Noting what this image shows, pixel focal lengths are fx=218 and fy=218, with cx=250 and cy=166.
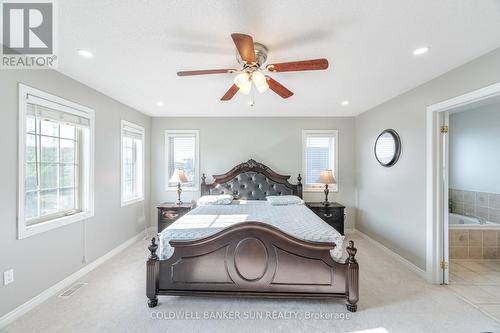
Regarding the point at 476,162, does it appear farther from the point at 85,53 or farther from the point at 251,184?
the point at 85,53

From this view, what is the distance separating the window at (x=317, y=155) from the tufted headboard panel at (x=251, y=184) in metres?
0.33

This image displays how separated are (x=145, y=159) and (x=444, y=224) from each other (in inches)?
197

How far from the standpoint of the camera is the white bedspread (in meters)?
2.31

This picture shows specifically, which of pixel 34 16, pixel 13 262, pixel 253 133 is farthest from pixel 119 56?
pixel 253 133

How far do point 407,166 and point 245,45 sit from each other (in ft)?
9.75

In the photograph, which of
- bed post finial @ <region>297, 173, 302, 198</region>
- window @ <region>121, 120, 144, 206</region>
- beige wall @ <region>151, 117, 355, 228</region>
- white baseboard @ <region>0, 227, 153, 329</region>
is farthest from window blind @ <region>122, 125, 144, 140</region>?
bed post finial @ <region>297, 173, 302, 198</region>

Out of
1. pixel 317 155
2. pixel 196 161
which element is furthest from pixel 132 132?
pixel 317 155

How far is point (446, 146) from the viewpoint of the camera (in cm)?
271

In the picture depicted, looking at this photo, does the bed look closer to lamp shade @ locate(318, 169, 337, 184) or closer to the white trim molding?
lamp shade @ locate(318, 169, 337, 184)

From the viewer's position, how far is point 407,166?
10.4 feet

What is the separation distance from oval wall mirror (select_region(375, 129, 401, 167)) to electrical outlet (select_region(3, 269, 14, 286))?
482cm

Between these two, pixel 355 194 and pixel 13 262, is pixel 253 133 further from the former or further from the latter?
pixel 13 262

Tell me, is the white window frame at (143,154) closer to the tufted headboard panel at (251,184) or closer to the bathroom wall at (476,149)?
the tufted headboard panel at (251,184)

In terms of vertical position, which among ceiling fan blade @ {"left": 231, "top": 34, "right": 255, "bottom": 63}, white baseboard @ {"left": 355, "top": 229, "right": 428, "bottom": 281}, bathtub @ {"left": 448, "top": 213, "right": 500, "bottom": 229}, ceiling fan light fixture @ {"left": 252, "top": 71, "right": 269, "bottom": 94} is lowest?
white baseboard @ {"left": 355, "top": 229, "right": 428, "bottom": 281}
